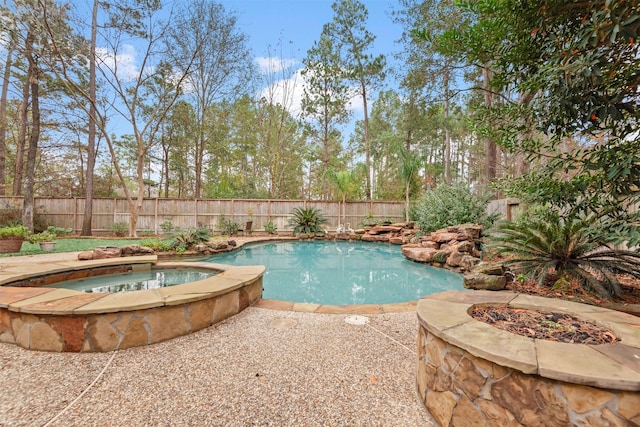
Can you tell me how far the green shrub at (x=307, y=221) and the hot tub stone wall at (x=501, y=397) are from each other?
954cm

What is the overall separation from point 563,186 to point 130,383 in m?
3.43

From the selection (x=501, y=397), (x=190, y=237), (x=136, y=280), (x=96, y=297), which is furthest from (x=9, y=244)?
(x=501, y=397)

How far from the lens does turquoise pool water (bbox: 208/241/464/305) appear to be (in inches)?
154

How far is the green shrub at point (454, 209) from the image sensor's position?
7294 millimetres

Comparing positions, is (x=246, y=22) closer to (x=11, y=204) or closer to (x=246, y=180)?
(x=246, y=180)

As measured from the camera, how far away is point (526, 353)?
1002 mm

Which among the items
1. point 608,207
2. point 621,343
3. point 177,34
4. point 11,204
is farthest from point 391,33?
point 11,204

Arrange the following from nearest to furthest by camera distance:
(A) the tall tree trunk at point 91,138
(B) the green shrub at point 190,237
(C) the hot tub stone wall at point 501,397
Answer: (C) the hot tub stone wall at point 501,397 → (B) the green shrub at point 190,237 → (A) the tall tree trunk at point 91,138

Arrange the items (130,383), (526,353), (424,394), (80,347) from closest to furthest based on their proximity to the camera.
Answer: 1. (526,353)
2. (424,394)
3. (130,383)
4. (80,347)

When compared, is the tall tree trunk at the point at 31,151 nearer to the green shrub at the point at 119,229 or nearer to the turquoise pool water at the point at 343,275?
the green shrub at the point at 119,229

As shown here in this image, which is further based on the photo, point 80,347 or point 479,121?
point 479,121

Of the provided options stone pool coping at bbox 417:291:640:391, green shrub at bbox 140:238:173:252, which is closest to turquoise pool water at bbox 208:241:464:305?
green shrub at bbox 140:238:173:252

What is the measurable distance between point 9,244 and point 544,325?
29.7 ft

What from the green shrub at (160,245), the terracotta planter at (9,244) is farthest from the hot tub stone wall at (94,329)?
the terracotta planter at (9,244)
